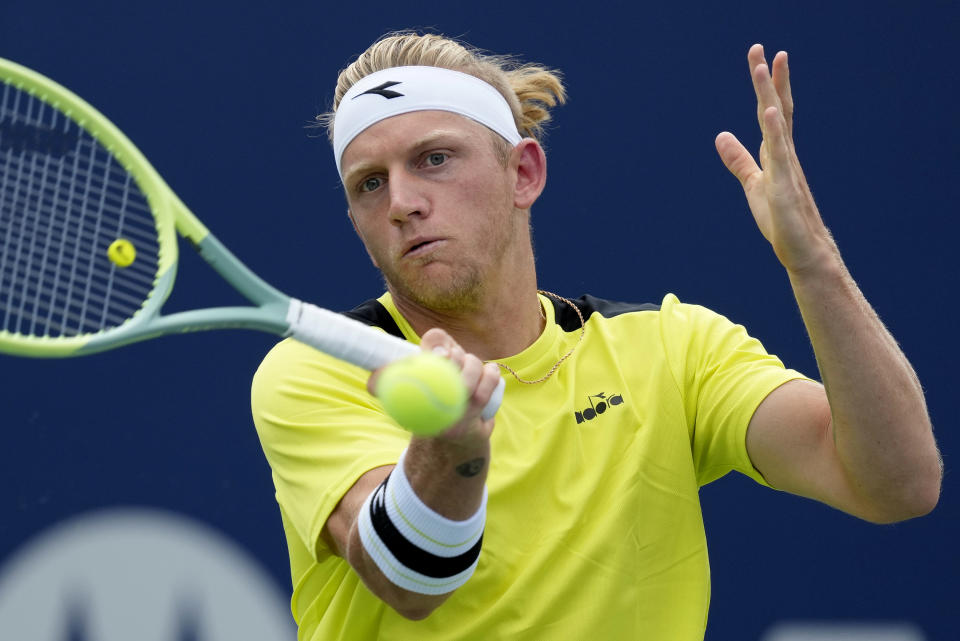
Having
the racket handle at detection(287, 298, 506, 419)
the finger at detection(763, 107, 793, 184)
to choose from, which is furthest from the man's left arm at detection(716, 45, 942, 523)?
the racket handle at detection(287, 298, 506, 419)

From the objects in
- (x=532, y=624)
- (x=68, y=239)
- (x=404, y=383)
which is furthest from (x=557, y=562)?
(x=68, y=239)

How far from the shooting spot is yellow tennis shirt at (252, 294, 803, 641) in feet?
7.17

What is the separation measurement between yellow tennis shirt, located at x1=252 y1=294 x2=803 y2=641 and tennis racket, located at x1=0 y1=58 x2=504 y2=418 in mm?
343

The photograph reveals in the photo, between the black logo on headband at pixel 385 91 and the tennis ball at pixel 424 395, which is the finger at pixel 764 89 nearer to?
the black logo on headband at pixel 385 91

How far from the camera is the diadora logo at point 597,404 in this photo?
7.97 ft

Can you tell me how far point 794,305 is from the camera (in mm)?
3727

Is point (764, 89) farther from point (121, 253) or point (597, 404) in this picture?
point (121, 253)

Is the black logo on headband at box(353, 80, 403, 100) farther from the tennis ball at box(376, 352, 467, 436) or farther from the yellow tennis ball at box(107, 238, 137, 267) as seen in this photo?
the tennis ball at box(376, 352, 467, 436)

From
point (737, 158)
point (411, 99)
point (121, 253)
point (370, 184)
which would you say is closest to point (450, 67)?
point (411, 99)

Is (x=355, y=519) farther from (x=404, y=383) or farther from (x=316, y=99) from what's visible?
(x=316, y=99)

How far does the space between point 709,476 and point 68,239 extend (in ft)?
4.71

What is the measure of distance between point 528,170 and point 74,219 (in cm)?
106

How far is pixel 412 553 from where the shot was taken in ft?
5.89

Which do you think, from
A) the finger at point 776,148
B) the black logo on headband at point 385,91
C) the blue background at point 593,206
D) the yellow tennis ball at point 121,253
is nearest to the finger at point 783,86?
the finger at point 776,148
